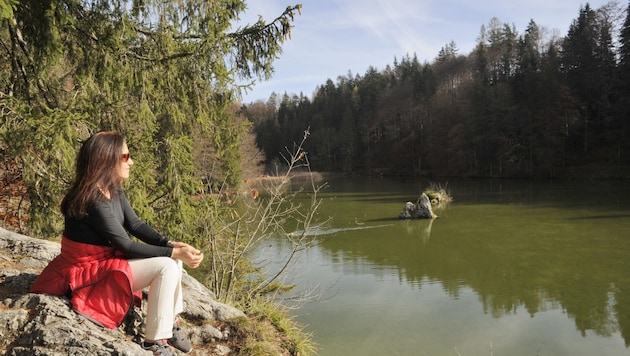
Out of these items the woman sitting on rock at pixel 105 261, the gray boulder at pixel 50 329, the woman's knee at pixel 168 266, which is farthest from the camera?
the woman's knee at pixel 168 266

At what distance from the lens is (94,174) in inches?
89.6

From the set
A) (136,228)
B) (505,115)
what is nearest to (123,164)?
(136,228)

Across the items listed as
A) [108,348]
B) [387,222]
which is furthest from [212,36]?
[387,222]

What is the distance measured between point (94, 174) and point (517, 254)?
11.2 metres

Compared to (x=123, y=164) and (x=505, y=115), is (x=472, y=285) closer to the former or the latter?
(x=123, y=164)

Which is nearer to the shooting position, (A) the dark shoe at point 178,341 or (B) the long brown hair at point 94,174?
(B) the long brown hair at point 94,174

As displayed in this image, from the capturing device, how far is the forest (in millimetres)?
35675

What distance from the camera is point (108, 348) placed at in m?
2.09

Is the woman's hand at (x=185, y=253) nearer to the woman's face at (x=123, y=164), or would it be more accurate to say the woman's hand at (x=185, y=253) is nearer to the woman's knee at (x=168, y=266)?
the woman's knee at (x=168, y=266)

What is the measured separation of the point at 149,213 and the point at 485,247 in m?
9.92

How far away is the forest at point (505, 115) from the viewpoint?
3568cm

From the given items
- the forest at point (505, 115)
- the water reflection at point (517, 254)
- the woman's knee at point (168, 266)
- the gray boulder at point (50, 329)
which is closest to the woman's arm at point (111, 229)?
the woman's knee at point (168, 266)

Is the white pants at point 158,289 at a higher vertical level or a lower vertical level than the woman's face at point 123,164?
lower

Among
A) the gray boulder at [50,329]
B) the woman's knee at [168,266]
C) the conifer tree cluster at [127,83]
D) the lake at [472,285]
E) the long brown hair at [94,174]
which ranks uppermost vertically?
the conifer tree cluster at [127,83]
